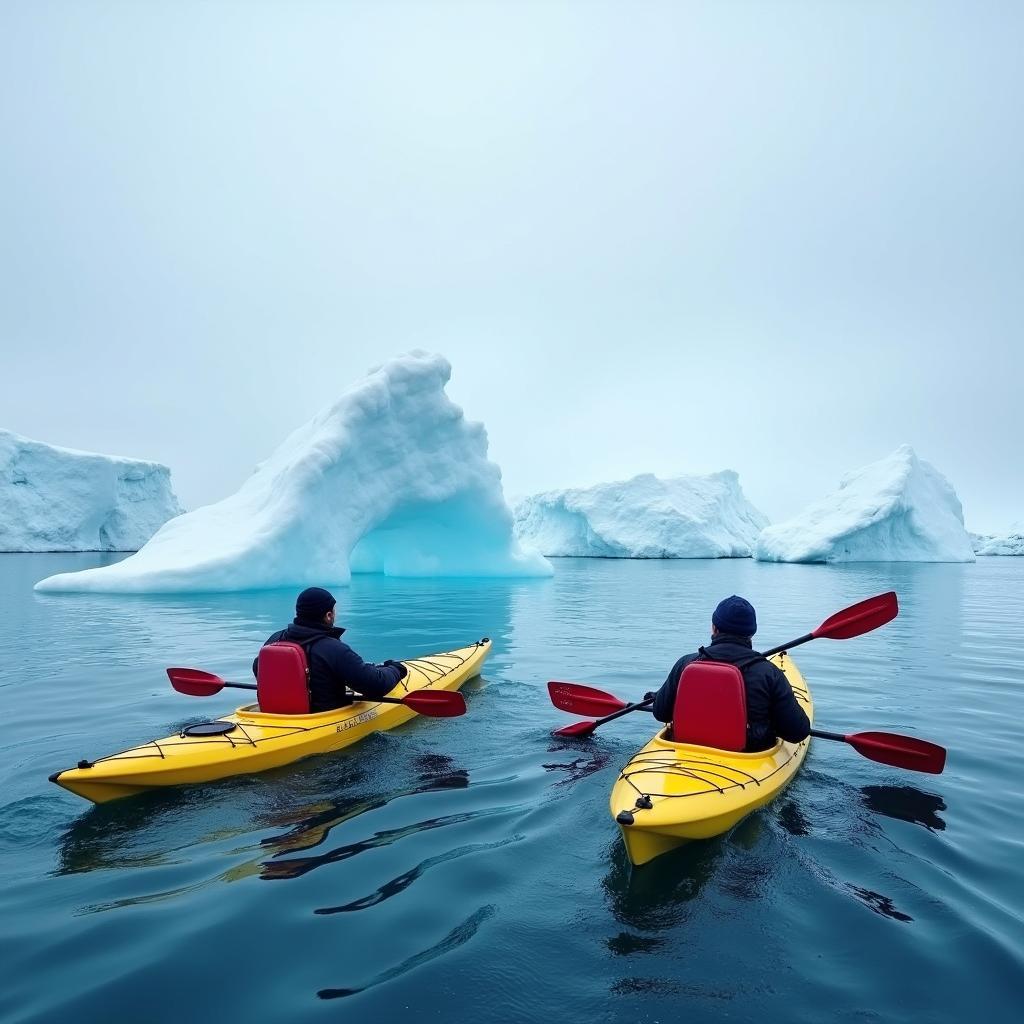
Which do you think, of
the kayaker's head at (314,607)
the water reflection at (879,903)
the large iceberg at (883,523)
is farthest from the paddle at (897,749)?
the large iceberg at (883,523)

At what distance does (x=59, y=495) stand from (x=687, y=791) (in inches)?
1926

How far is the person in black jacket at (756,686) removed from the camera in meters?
3.90

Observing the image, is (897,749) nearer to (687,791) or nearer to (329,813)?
(687,791)

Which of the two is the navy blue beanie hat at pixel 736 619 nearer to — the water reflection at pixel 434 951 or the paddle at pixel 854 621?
the paddle at pixel 854 621

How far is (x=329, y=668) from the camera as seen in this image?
4898 millimetres

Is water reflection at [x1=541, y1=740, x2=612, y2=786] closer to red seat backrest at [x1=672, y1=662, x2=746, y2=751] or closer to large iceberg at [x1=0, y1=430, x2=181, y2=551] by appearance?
red seat backrest at [x1=672, y1=662, x2=746, y2=751]

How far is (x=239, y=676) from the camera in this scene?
7.28m

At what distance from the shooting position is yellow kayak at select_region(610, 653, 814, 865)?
3049mm

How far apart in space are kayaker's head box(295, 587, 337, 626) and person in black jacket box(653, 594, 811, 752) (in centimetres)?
239

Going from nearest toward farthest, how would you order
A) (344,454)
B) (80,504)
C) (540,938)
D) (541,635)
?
1. (540,938)
2. (541,635)
3. (344,454)
4. (80,504)

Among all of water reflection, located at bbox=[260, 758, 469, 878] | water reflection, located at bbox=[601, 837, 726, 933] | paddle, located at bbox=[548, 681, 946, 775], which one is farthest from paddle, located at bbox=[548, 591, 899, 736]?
water reflection, located at bbox=[601, 837, 726, 933]

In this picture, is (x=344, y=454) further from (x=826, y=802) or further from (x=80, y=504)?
(x=80, y=504)

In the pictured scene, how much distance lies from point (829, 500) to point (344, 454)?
2934 cm

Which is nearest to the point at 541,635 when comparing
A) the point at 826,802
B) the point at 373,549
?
the point at 826,802
